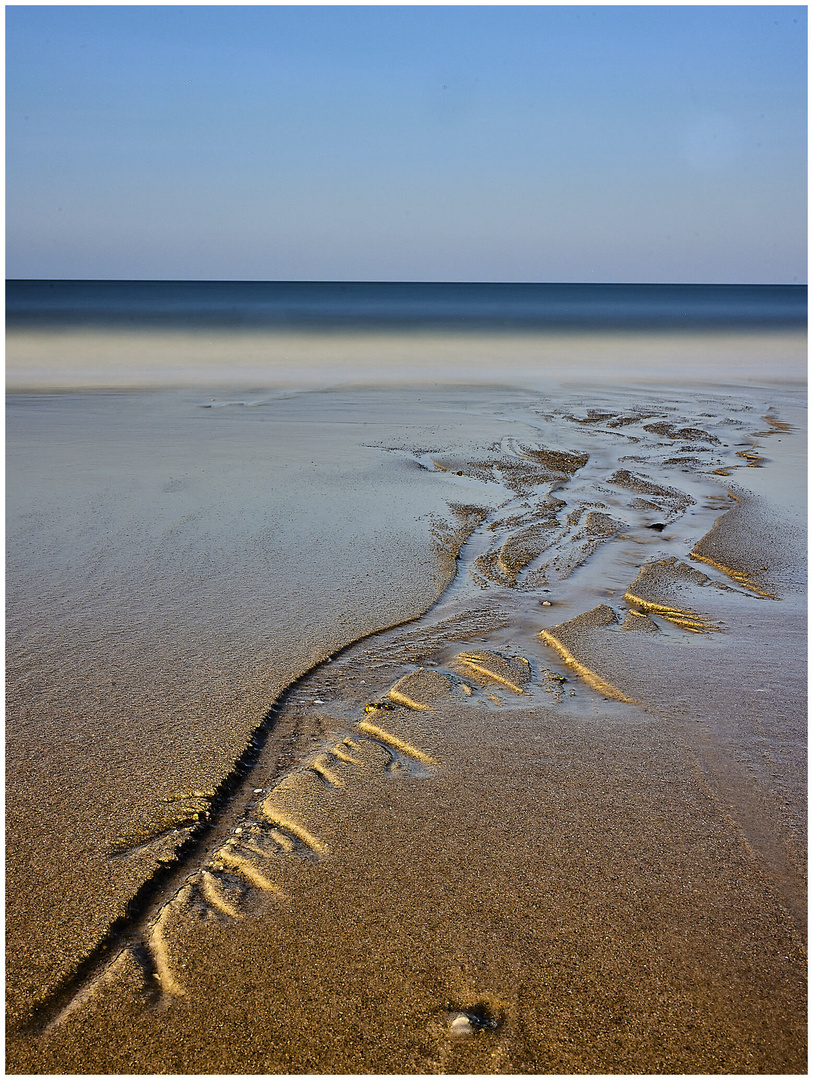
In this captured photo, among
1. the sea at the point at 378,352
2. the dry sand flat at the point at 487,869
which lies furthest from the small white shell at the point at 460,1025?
the sea at the point at 378,352

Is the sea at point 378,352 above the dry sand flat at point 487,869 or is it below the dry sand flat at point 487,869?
above

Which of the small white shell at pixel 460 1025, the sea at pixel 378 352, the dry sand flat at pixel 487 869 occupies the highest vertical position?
the sea at pixel 378 352

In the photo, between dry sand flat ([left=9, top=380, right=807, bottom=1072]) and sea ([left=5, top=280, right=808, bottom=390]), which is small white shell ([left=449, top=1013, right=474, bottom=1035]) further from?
sea ([left=5, top=280, right=808, bottom=390])

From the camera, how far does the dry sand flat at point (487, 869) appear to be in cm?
181

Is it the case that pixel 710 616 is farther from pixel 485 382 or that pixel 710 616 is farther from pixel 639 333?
pixel 639 333

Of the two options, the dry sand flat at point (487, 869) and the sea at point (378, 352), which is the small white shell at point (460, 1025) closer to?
the dry sand flat at point (487, 869)

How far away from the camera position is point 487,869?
230 centimetres

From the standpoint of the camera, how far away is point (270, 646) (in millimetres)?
3676

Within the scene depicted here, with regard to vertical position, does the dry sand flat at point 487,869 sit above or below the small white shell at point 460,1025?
above

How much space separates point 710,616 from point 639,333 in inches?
1146

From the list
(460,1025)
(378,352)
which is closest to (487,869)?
(460,1025)

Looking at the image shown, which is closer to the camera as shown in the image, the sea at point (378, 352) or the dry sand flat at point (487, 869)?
the dry sand flat at point (487, 869)

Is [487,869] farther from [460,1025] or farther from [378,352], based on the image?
[378,352]

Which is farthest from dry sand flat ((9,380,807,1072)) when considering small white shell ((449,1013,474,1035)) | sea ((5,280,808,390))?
sea ((5,280,808,390))
